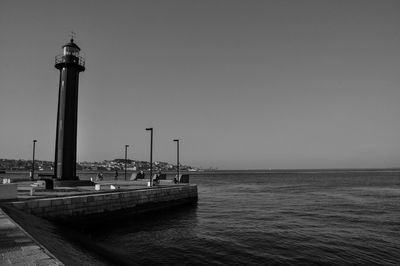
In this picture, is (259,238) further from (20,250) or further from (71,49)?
(71,49)

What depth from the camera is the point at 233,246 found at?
14.1 meters

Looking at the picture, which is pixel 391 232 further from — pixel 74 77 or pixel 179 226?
pixel 74 77

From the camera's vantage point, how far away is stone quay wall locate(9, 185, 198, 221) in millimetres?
15336

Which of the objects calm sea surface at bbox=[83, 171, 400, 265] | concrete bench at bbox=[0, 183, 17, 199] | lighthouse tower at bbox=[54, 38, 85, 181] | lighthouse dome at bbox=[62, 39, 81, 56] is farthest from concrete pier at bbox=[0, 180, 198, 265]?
lighthouse dome at bbox=[62, 39, 81, 56]

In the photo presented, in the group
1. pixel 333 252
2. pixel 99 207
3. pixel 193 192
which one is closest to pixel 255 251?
pixel 333 252

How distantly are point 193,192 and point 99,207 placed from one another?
1411 centimetres

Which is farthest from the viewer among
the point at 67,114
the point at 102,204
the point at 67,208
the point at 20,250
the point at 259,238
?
the point at 67,114

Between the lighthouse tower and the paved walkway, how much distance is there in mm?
17709

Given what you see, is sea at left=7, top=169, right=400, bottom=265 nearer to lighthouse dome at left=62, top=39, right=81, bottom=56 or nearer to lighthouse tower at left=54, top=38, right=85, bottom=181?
lighthouse tower at left=54, top=38, right=85, bottom=181

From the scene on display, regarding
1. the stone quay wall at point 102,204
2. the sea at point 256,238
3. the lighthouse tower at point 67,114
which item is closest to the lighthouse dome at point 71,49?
the lighthouse tower at point 67,114

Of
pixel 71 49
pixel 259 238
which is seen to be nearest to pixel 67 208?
pixel 259 238

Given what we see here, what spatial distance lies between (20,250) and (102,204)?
491 inches

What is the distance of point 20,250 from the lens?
696 centimetres

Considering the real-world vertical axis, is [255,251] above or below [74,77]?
below
